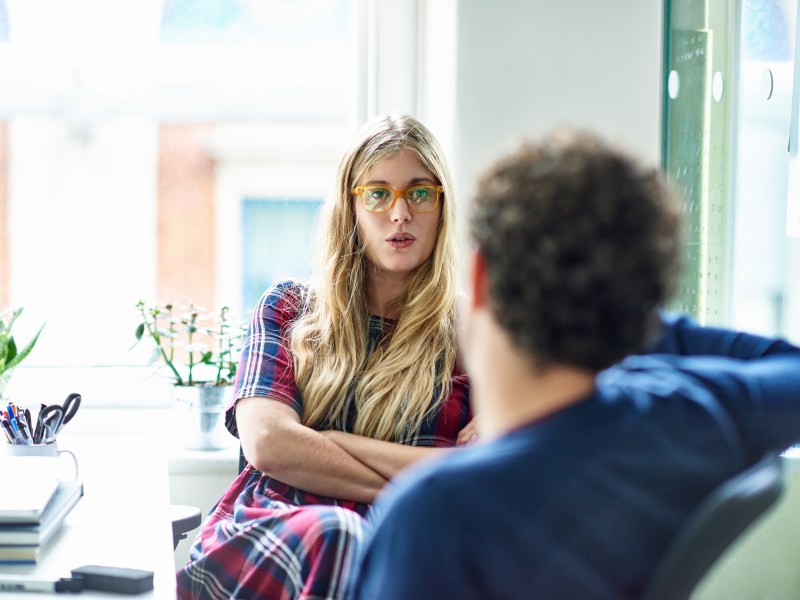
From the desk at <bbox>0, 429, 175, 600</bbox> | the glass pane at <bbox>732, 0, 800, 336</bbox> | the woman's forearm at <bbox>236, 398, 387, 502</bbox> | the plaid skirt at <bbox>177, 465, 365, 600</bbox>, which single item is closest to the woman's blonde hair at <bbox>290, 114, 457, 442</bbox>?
the woman's forearm at <bbox>236, 398, 387, 502</bbox>

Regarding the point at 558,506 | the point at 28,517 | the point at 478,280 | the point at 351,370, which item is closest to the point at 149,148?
the point at 351,370

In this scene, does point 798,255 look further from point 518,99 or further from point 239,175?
point 239,175

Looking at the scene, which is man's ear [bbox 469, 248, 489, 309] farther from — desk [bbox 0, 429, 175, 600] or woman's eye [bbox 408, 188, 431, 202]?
woman's eye [bbox 408, 188, 431, 202]

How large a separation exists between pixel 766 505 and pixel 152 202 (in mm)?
2410

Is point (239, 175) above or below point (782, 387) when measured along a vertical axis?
above

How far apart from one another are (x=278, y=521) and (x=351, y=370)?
0.42 meters

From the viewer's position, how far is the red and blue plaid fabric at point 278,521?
5.11 feet

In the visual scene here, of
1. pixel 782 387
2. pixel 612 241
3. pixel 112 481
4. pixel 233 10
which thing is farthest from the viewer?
pixel 233 10

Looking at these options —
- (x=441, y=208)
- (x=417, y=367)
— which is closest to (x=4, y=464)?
(x=417, y=367)

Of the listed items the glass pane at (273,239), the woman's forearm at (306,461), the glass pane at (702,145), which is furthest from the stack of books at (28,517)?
the glass pane at (273,239)

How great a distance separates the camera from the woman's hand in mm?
1969

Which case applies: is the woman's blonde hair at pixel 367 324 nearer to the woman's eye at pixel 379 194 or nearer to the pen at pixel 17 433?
the woman's eye at pixel 379 194

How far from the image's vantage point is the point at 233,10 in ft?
9.52

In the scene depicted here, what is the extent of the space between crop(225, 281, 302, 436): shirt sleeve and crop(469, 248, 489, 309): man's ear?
43.3 inches
